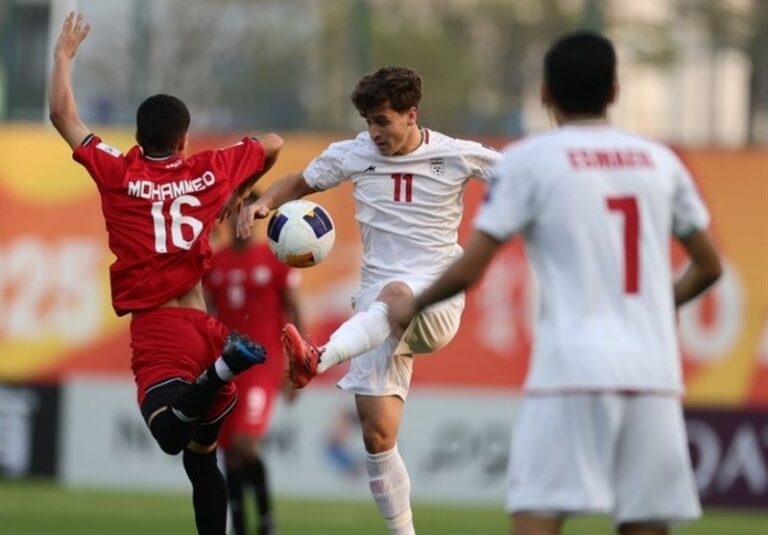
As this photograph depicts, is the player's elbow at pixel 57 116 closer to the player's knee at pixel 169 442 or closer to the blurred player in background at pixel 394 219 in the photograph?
the blurred player in background at pixel 394 219

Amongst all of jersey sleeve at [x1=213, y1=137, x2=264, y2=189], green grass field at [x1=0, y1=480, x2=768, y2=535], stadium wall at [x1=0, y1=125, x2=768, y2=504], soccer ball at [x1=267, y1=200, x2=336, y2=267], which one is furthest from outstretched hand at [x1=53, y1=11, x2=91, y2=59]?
stadium wall at [x1=0, y1=125, x2=768, y2=504]

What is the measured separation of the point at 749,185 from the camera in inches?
757

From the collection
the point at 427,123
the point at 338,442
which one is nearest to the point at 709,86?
the point at 427,123

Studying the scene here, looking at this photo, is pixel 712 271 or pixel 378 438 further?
A: pixel 378 438

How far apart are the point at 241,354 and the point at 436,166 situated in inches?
63.1

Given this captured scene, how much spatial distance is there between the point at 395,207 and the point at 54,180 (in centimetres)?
1058

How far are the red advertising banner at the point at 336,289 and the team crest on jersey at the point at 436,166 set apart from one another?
935cm

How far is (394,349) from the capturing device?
9.22 m

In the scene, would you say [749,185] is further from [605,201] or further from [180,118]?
[605,201]

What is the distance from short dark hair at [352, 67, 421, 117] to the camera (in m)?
8.96

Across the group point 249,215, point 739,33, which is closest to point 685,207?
point 249,215

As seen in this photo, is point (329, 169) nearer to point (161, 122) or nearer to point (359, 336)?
point (161, 122)

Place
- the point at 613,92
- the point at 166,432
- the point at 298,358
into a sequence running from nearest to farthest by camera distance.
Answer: the point at 613,92, the point at 298,358, the point at 166,432

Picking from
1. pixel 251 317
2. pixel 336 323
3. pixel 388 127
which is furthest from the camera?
pixel 336 323
